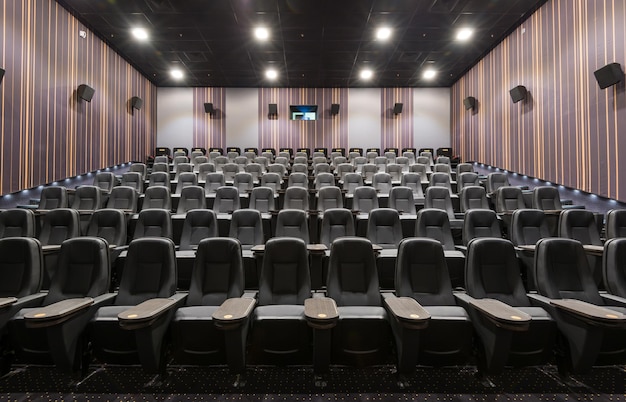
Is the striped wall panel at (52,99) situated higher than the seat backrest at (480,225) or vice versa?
the striped wall panel at (52,99)

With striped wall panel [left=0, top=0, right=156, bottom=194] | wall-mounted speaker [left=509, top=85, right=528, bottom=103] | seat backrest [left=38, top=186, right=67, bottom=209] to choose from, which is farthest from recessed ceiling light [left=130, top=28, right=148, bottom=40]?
wall-mounted speaker [left=509, top=85, right=528, bottom=103]

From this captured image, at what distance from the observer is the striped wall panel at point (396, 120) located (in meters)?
9.11

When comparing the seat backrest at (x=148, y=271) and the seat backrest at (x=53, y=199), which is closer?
the seat backrest at (x=148, y=271)

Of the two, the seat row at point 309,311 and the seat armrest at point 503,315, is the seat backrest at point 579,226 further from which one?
the seat armrest at point 503,315

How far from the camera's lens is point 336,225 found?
120 inches

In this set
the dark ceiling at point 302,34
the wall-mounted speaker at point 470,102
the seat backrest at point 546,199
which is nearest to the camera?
the seat backrest at point 546,199

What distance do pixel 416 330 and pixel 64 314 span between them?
1683 millimetres

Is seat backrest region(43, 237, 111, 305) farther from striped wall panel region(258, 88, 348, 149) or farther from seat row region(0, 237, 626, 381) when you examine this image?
striped wall panel region(258, 88, 348, 149)

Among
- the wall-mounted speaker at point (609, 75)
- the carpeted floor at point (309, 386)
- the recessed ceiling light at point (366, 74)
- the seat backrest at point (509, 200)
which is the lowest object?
the carpeted floor at point (309, 386)

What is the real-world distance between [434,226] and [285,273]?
4.76 ft

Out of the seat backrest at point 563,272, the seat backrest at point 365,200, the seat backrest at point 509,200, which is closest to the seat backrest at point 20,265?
the seat backrest at point 365,200

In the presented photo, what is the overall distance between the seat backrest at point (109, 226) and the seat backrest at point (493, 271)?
270 centimetres

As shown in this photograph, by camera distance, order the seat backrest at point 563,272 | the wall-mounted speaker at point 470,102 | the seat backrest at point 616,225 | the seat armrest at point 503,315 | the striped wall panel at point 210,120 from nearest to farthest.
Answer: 1. the seat armrest at point 503,315
2. the seat backrest at point 563,272
3. the seat backrest at point 616,225
4. the wall-mounted speaker at point 470,102
5. the striped wall panel at point 210,120

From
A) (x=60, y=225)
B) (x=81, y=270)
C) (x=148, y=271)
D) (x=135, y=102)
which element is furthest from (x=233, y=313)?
(x=135, y=102)
